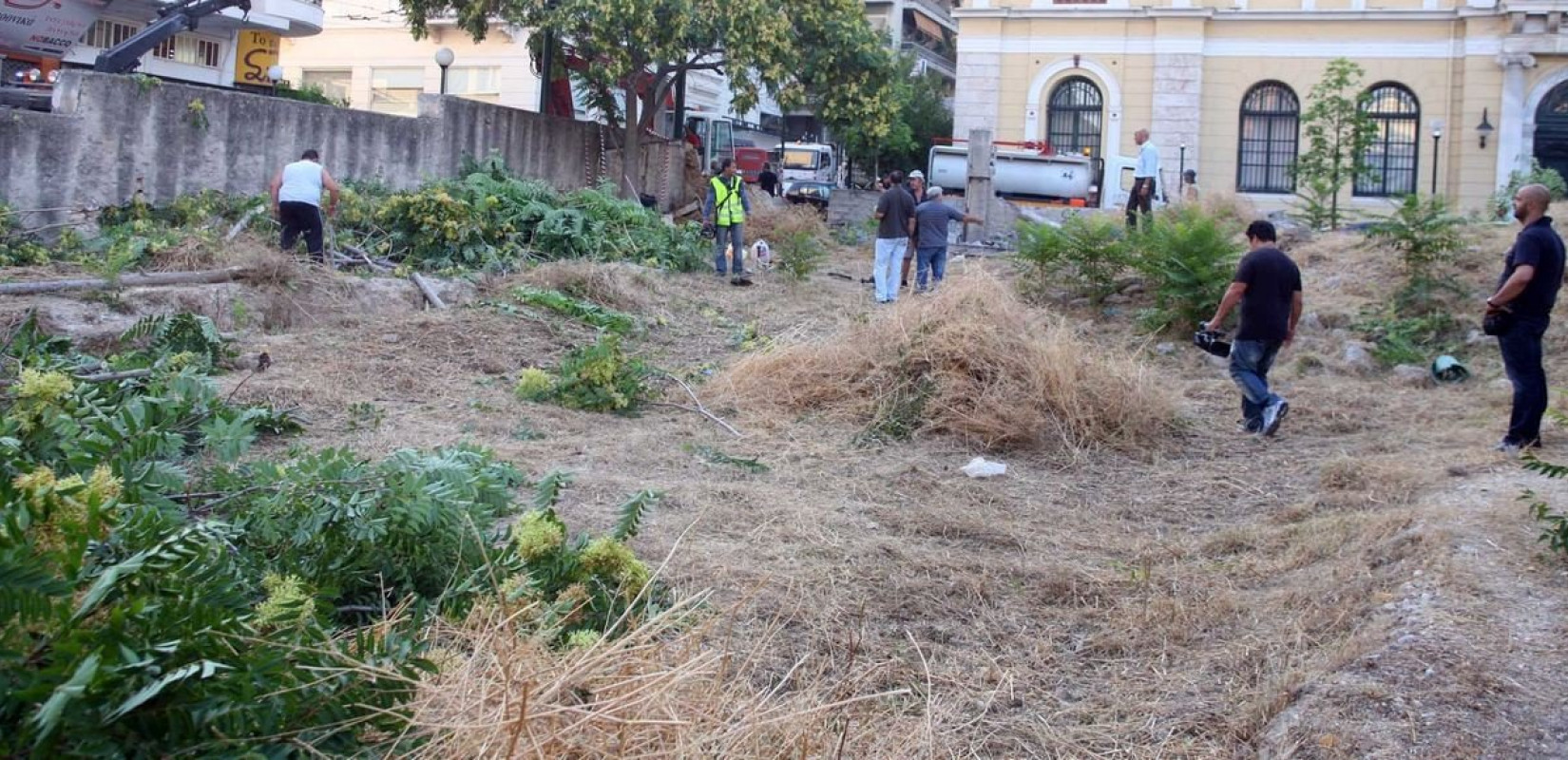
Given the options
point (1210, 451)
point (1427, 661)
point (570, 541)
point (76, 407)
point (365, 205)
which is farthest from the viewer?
Answer: point (365, 205)

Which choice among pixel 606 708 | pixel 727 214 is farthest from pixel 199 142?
pixel 606 708

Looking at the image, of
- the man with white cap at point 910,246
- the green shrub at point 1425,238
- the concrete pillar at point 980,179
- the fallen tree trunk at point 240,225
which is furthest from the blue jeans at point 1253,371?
the concrete pillar at point 980,179

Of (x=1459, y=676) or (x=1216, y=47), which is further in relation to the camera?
(x=1216, y=47)

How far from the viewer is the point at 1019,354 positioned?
31.2 ft

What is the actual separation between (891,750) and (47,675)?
2040 millimetres

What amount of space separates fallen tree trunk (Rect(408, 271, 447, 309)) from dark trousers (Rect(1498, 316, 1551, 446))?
857 cm

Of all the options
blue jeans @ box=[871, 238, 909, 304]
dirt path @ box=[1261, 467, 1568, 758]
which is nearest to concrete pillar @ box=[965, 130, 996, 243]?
blue jeans @ box=[871, 238, 909, 304]

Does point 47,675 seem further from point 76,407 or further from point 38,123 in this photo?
point 38,123

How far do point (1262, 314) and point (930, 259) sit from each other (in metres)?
6.54

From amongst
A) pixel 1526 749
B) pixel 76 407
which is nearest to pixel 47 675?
pixel 76 407

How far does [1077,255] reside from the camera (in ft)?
48.3

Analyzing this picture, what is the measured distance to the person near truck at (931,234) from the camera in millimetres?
15500

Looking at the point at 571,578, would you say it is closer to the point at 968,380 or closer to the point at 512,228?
the point at 968,380

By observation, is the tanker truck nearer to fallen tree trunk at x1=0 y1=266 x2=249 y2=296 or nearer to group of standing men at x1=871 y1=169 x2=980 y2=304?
A: group of standing men at x1=871 y1=169 x2=980 y2=304
